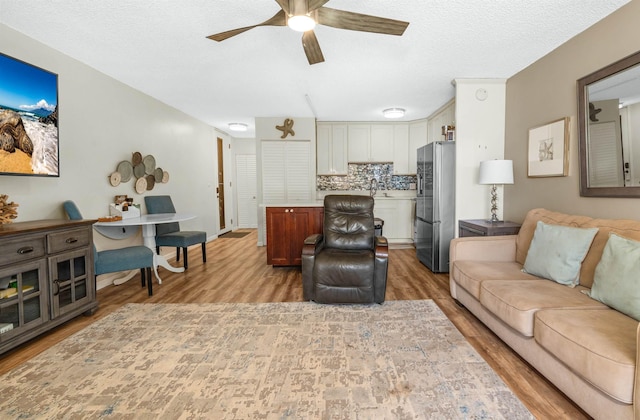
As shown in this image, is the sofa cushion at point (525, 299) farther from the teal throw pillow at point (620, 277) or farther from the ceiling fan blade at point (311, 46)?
the ceiling fan blade at point (311, 46)

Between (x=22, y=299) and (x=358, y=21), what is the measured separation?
3.05 meters

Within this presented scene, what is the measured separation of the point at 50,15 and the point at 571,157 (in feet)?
15.1

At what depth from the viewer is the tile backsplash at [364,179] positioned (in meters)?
6.14

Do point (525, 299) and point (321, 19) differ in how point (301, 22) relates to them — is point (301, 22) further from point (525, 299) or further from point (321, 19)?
point (525, 299)

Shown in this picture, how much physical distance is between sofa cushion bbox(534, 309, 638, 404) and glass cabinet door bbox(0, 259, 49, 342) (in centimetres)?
344

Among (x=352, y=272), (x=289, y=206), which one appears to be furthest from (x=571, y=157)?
(x=289, y=206)

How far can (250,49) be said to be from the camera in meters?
2.84

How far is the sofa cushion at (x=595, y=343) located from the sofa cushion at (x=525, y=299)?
0.21 feet

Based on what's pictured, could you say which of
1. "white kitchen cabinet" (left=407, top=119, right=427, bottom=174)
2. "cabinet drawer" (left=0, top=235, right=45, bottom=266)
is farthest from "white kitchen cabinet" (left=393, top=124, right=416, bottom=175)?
"cabinet drawer" (left=0, top=235, right=45, bottom=266)

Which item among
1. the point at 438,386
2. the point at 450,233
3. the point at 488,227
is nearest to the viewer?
the point at 438,386

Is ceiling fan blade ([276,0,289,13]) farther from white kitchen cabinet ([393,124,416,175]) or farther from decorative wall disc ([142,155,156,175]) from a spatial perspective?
white kitchen cabinet ([393,124,416,175])

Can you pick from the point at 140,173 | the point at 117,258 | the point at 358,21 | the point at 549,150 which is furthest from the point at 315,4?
the point at 140,173

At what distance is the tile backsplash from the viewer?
6.14m

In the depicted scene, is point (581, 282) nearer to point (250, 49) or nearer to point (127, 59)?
point (250, 49)
